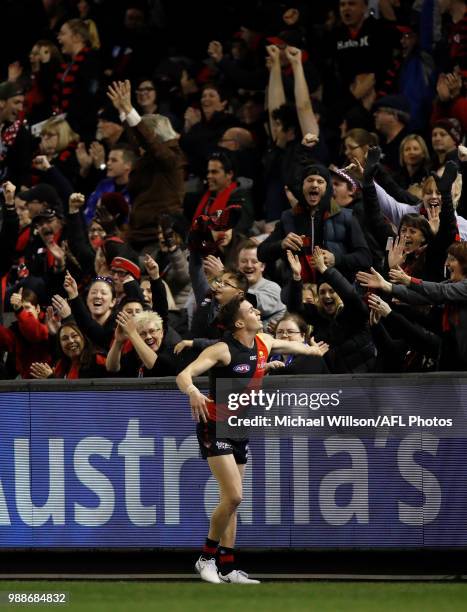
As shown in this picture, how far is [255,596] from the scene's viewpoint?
961 cm

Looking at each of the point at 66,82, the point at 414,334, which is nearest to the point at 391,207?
the point at 414,334

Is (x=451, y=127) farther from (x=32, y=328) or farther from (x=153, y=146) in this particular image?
(x=32, y=328)

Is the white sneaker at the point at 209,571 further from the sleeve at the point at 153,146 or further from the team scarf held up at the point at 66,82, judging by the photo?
the team scarf held up at the point at 66,82

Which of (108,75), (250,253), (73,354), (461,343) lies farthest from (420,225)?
(108,75)

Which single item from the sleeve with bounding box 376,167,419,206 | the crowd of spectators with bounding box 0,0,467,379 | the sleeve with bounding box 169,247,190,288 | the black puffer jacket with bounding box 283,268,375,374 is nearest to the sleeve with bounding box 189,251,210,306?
the crowd of spectators with bounding box 0,0,467,379

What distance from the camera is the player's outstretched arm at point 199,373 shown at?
959 centimetres

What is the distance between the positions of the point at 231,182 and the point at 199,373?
4658 millimetres

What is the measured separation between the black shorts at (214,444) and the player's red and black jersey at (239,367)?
9 cm

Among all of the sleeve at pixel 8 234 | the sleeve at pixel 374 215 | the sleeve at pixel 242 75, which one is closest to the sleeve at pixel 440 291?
the sleeve at pixel 374 215

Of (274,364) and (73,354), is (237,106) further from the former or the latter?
(274,364)

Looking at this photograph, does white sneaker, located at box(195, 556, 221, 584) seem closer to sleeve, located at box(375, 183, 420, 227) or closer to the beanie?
sleeve, located at box(375, 183, 420, 227)

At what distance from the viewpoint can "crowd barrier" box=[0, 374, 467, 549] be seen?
33.3 ft

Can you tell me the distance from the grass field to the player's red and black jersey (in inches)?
46.1

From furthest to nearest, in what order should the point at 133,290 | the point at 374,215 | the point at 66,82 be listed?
the point at 66,82 → the point at 133,290 → the point at 374,215
